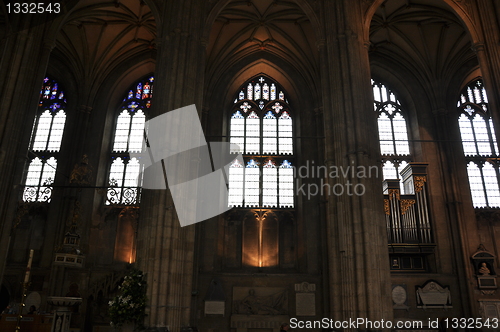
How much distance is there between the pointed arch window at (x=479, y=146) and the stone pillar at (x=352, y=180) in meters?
7.63

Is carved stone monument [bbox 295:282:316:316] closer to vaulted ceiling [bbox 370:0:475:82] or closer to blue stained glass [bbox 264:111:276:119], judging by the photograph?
blue stained glass [bbox 264:111:276:119]

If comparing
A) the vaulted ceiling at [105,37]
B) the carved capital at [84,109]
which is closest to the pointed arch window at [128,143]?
the carved capital at [84,109]

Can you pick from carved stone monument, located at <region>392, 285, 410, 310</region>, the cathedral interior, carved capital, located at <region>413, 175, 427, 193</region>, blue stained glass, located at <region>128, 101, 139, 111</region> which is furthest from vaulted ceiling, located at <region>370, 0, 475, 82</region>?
blue stained glass, located at <region>128, 101, 139, 111</region>

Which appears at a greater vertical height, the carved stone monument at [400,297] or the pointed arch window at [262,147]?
the pointed arch window at [262,147]

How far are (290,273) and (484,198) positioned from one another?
29.4 feet

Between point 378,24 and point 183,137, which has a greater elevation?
point 378,24

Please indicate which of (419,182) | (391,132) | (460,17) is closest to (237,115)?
(391,132)

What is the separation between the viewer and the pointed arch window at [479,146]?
18.1m

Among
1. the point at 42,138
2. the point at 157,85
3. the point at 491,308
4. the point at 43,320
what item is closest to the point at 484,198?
the point at 491,308

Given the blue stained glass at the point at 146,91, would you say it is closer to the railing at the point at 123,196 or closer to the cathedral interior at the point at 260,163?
the cathedral interior at the point at 260,163

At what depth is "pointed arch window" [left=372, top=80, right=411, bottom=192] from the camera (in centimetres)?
1875

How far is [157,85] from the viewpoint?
1274cm

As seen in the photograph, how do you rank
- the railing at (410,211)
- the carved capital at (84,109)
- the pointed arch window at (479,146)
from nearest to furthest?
the railing at (410,211), the pointed arch window at (479,146), the carved capital at (84,109)

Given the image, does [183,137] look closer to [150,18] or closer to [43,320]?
[43,320]
